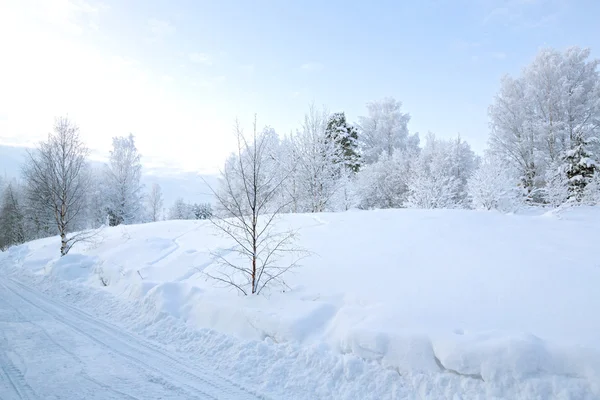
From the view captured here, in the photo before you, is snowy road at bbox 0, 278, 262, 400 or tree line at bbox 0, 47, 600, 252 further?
tree line at bbox 0, 47, 600, 252

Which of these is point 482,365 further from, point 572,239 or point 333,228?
point 333,228

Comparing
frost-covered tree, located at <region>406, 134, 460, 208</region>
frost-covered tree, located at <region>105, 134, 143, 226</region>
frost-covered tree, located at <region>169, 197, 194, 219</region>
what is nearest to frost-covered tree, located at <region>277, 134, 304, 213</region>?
frost-covered tree, located at <region>406, 134, 460, 208</region>

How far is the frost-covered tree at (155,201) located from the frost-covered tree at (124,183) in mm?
18822

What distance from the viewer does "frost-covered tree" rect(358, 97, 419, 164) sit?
35.3m

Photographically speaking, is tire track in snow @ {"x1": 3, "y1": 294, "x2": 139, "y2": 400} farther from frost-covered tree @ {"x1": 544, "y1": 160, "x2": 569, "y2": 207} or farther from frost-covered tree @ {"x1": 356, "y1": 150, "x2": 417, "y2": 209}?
frost-covered tree @ {"x1": 356, "y1": 150, "x2": 417, "y2": 209}

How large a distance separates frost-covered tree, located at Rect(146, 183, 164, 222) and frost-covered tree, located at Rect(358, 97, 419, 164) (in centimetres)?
3746

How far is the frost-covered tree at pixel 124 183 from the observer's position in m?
31.5

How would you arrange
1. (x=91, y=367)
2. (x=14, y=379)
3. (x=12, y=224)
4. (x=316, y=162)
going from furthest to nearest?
(x=12, y=224) → (x=316, y=162) → (x=91, y=367) → (x=14, y=379)

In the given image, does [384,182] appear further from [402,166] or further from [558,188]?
[558,188]

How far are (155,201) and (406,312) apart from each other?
54596 mm

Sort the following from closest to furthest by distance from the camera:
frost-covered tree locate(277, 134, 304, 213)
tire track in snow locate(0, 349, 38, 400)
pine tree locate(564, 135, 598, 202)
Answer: tire track in snow locate(0, 349, 38, 400) < pine tree locate(564, 135, 598, 202) < frost-covered tree locate(277, 134, 304, 213)

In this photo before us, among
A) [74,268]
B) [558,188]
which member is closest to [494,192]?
[558,188]

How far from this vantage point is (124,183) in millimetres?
31641

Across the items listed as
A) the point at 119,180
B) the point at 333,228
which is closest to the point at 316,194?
the point at 333,228
